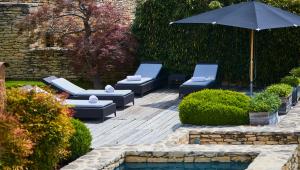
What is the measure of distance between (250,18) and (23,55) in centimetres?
886

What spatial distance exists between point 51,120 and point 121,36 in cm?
1002

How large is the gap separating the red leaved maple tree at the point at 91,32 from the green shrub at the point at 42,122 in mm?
9431

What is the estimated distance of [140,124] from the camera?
15.3m

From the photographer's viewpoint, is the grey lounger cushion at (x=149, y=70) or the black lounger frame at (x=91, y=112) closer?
the black lounger frame at (x=91, y=112)

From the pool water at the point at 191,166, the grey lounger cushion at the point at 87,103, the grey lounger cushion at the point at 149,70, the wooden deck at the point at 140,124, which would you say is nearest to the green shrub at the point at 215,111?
the wooden deck at the point at 140,124

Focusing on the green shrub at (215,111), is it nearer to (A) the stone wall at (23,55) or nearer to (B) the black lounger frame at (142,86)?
(B) the black lounger frame at (142,86)

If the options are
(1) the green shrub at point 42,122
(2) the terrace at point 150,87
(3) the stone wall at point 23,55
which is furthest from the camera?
(3) the stone wall at point 23,55

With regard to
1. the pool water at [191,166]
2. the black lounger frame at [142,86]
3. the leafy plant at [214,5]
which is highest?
the leafy plant at [214,5]

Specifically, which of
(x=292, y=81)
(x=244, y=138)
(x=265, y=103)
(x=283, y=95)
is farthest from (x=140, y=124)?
(x=292, y=81)

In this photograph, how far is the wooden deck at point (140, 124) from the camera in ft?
44.4

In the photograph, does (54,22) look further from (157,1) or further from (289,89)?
(289,89)

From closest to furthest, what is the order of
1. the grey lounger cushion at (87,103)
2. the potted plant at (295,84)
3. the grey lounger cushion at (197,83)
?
the grey lounger cushion at (87,103)
the potted plant at (295,84)
the grey lounger cushion at (197,83)

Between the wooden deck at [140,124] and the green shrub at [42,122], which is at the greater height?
the green shrub at [42,122]

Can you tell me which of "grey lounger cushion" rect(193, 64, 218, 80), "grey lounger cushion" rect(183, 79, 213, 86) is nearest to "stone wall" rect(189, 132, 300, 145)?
"grey lounger cushion" rect(183, 79, 213, 86)
